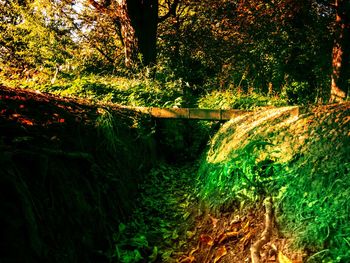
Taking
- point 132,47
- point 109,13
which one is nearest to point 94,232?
point 132,47

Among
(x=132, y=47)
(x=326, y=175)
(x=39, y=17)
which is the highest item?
(x=39, y=17)

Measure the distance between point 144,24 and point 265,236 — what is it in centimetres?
1024

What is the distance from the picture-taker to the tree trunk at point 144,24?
35.9ft

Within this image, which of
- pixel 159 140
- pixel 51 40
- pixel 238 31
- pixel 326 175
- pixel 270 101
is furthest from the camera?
pixel 238 31

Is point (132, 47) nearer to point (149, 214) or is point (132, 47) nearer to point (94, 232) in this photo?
point (149, 214)

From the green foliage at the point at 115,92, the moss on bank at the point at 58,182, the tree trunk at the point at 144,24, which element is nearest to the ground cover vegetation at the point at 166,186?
the moss on bank at the point at 58,182

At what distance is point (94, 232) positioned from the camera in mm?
2346

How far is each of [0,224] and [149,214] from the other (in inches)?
85.5

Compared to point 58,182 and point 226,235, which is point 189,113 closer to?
point 226,235

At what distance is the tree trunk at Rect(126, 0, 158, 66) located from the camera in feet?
35.9

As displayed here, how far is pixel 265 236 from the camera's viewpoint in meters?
2.01

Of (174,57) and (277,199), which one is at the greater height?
(174,57)

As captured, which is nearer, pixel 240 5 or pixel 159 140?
pixel 159 140

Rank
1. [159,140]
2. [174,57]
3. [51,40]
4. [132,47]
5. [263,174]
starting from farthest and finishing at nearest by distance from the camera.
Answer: [174,57] → [51,40] → [132,47] → [159,140] → [263,174]
